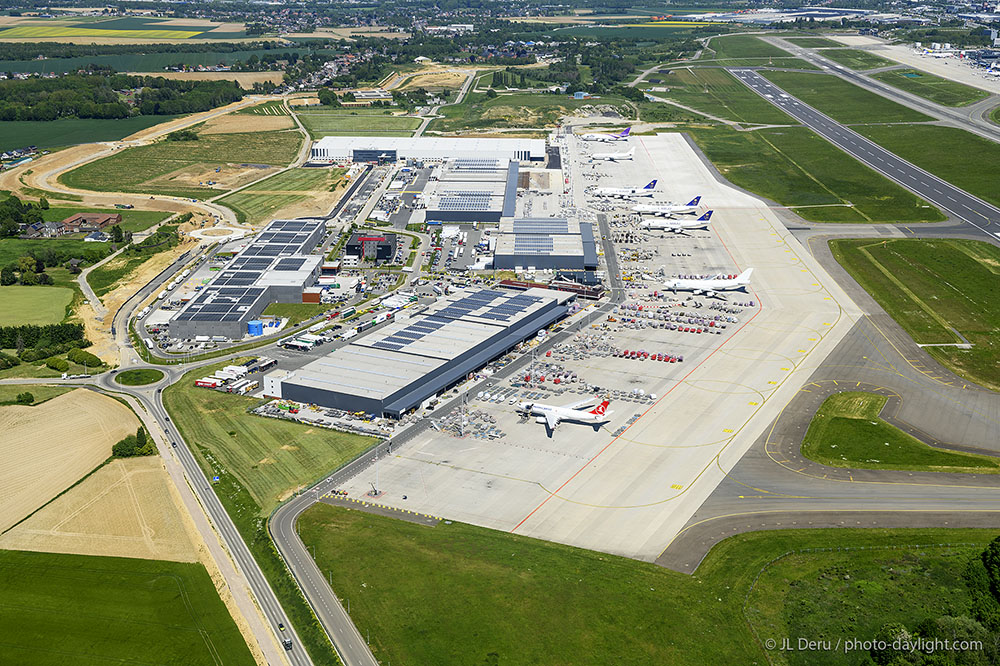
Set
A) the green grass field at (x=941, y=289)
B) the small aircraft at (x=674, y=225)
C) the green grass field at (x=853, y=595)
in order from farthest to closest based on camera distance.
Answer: the small aircraft at (x=674, y=225) → the green grass field at (x=941, y=289) → the green grass field at (x=853, y=595)

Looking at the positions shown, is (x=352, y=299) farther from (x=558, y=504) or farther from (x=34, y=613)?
(x=34, y=613)

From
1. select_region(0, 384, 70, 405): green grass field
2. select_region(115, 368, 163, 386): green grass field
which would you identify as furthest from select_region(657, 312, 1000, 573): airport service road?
select_region(0, 384, 70, 405): green grass field

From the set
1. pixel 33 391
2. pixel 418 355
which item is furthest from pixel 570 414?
pixel 33 391

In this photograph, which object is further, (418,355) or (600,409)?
(418,355)

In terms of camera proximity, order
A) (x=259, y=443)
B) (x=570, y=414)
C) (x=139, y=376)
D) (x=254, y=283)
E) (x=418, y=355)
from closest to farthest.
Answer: (x=259, y=443) < (x=570, y=414) < (x=418, y=355) < (x=139, y=376) < (x=254, y=283)

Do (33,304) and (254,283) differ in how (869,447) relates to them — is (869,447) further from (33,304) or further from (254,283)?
(33,304)

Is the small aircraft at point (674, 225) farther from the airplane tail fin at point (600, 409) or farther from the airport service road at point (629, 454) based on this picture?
the airplane tail fin at point (600, 409)

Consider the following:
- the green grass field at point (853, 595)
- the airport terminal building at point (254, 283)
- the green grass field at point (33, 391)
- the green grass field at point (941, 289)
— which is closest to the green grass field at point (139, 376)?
the green grass field at point (33, 391)
